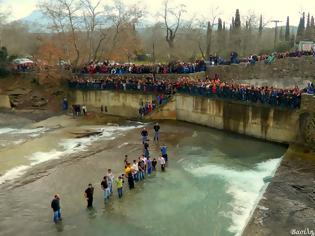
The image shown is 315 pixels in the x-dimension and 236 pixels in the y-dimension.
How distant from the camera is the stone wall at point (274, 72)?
117 ft

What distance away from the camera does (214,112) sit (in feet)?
104

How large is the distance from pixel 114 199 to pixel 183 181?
149 inches

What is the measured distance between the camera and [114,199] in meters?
18.5

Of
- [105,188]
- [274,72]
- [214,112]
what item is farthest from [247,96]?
[105,188]

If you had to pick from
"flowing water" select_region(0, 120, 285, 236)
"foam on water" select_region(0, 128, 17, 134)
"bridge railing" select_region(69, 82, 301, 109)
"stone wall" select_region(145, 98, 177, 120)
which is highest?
"bridge railing" select_region(69, 82, 301, 109)

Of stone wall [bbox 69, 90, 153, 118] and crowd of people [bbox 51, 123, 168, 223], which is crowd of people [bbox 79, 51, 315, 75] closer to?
stone wall [bbox 69, 90, 153, 118]

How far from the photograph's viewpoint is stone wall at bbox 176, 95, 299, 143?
2717 cm

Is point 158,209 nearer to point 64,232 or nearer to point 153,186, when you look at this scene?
point 153,186

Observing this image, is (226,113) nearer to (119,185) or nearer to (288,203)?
(288,203)

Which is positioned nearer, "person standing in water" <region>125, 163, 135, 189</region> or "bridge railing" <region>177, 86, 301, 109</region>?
"person standing in water" <region>125, 163, 135, 189</region>

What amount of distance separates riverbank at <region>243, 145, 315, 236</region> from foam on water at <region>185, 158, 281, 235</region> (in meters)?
0.50

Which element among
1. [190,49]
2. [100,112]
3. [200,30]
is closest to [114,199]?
[100,112]

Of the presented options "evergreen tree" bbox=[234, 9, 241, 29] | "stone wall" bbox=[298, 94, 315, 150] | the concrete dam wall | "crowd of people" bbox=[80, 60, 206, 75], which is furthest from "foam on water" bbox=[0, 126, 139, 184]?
"evergreen tree" bbox=[234, 9, 241, 29]

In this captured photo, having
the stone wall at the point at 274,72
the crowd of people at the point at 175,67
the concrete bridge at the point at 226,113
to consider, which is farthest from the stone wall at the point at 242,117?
the stone wall at the point at 274,72
